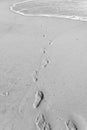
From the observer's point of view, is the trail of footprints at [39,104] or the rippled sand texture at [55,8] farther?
the rippled sand texture at [55,8]

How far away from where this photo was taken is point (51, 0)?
553 inches

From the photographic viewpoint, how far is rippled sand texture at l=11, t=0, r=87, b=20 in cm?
1084

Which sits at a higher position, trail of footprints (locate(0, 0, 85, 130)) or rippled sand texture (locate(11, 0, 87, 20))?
rippled sand texture (locate(11, 0, 87, 20))

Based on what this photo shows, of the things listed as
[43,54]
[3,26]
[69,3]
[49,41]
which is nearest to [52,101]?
[43,54]

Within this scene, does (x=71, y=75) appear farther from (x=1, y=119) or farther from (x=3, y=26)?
(x=3, y=26)

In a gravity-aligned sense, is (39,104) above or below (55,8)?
below

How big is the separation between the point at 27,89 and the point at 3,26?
6.13 metres

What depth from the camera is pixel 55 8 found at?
12.1 meters

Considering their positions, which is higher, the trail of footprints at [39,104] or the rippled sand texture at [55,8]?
the rippled sand texture at [55,8]

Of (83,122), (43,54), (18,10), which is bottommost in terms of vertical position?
(83,122)

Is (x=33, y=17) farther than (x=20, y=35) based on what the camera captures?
Yes

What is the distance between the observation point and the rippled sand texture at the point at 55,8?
10836 millimetres

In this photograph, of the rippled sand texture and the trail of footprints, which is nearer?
the trail of footprints

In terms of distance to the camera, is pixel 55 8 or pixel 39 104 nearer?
pixel 39 104
